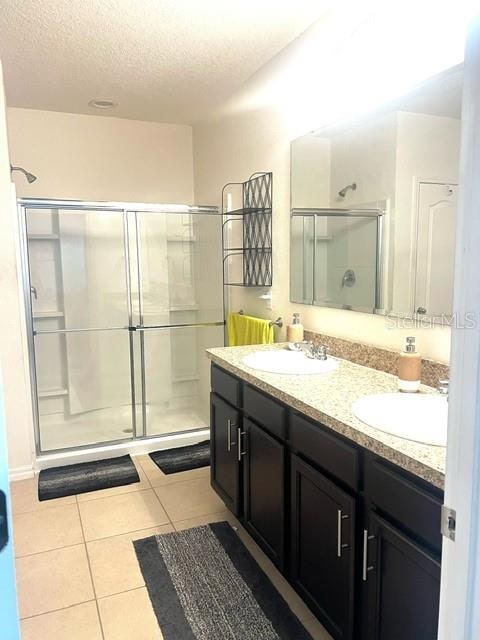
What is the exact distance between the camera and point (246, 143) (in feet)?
10.0

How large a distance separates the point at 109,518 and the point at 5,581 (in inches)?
79.2

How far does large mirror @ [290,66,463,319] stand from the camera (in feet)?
5.41

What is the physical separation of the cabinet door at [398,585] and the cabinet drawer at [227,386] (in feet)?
3.02

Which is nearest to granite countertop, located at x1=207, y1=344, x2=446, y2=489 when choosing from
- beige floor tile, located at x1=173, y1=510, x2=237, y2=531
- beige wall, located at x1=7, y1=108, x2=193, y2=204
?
beige floor tile, located at x1=173, y1=510, x2=237, y2=531

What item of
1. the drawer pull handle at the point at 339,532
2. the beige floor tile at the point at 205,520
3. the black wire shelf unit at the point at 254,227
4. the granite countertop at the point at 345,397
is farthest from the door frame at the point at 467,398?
the black wire shelf unit at the point at 254,227

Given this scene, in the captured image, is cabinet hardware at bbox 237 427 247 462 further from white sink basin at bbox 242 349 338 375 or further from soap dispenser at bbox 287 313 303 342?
soap dispenser at bbox 287 313 303 342

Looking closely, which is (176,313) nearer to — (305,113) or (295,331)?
(295,331)

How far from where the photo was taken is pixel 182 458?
323cm

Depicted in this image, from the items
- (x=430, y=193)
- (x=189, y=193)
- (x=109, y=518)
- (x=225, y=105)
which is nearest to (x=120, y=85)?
(x=225, y=105)

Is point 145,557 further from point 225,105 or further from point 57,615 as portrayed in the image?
Result: point 225,105

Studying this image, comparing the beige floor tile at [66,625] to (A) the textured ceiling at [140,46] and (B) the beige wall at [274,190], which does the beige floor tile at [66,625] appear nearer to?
(B) the beige wall at [274,190]

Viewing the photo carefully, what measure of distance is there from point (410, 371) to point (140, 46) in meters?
2.08

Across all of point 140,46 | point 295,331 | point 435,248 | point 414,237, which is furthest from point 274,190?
point 435,248

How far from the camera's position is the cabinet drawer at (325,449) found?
54.7 inches
